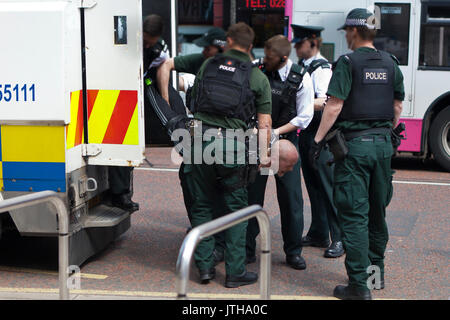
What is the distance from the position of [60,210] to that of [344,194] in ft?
6.60

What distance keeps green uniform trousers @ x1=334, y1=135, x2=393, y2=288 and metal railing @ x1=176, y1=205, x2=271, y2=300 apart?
1193mm

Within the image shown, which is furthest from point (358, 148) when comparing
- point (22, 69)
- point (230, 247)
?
point (22, 69)

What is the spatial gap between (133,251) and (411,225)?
2833 millimetres

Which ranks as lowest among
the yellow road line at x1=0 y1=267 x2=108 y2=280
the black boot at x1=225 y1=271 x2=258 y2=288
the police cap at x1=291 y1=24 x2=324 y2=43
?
the yellow road line at x1=0 y1=267 x2=108 y2=280

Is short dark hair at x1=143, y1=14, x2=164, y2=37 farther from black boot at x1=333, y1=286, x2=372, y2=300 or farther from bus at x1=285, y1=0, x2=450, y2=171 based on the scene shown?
bus at x1=285, y1=0, x2=450, y2=171

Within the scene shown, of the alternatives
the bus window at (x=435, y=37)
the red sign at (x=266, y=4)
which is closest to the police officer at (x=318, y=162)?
the bus window at (x=435, y=37)

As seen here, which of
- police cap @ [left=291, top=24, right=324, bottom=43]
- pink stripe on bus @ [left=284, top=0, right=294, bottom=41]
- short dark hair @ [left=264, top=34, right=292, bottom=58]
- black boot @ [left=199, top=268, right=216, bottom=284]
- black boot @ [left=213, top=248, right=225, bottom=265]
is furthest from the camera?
pink stripe on bus @ [left=284, top=0, right=294, bottom=41]

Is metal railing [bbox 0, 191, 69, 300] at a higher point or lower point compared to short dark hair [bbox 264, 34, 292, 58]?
lower

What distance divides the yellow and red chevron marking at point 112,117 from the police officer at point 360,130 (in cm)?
140

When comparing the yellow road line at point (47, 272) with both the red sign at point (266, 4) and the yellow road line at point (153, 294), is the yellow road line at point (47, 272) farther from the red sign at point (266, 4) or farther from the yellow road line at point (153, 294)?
the red sign at point (266, 4)

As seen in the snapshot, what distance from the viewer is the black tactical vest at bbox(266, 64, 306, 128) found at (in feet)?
18.6

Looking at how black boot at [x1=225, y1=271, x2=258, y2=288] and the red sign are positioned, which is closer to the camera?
black boot at [x1=225, y1=271, x2=258, y2=288]

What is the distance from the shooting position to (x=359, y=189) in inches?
201

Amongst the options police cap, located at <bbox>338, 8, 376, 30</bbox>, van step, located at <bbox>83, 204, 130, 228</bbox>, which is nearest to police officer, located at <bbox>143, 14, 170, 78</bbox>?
van step, located at <bbox>83, 204, 130, 228</bbox>
